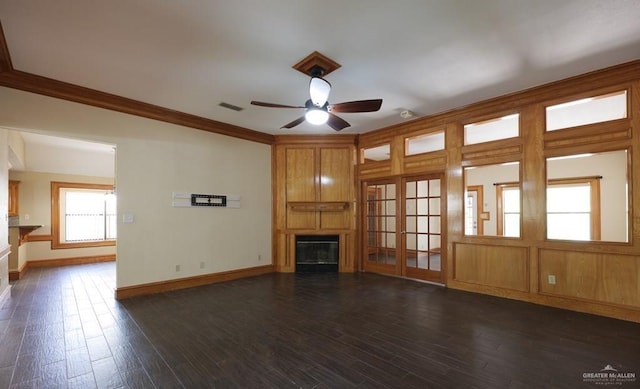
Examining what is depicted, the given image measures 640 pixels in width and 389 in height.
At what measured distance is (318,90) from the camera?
3.09 m

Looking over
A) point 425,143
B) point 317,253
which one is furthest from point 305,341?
point 425,143

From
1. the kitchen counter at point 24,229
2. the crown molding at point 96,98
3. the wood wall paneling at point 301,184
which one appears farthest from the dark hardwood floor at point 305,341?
the crown molding at point 96,98

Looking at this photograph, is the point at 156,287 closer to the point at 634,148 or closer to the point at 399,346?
the point at 399,346

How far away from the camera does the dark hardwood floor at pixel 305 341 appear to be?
2.25 m

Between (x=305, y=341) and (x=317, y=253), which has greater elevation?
(x=317, y=253)

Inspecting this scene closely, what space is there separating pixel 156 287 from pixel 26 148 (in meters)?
5.32

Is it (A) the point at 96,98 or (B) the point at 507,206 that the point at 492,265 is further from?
(A) the point at 96,98

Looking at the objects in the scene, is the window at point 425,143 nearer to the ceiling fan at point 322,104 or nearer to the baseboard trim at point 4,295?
the ceiling fan at point 322,104

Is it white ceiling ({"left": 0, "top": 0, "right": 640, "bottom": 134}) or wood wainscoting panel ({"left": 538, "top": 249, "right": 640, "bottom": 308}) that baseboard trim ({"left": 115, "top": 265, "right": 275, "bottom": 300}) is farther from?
wood wainscoting panel ({"left": 538, "top": 249, "right": 640, "bottom": 308})

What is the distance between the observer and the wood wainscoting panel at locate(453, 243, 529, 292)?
163 inches

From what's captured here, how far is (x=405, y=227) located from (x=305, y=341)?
11.2ft

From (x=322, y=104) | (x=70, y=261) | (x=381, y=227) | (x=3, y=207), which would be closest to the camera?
(x=322, y=104)

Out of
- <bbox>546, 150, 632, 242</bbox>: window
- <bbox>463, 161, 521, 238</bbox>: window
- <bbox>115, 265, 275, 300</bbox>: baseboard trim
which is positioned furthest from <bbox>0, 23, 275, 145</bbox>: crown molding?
<bbox>546, 150, 632, 242</bbox>: window

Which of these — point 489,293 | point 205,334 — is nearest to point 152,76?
point 205,334
